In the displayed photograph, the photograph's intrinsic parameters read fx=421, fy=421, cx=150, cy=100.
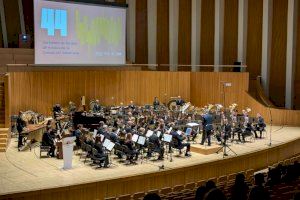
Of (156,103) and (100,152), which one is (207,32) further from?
(100,152)

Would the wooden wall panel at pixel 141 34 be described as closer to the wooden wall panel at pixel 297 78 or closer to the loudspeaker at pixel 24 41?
the loudspeaker at pixel 24 41

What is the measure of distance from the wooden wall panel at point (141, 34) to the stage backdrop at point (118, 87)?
13.0 feet

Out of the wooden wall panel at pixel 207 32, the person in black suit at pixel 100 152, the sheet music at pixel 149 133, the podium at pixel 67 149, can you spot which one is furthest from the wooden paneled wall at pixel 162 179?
the wooden wall panel at pixel 207 32

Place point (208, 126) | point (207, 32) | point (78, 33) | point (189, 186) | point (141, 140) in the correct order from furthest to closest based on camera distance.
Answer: point (207, 32)
point (78, 33)
point (208, 126)
point (141, 140)
point (189, 186)

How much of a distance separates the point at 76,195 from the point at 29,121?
883 cm

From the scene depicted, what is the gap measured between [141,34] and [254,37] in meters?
7.14

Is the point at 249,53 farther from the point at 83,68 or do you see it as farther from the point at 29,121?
the point at 29,121

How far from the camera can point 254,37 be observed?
23.5 m

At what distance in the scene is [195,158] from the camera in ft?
43.1

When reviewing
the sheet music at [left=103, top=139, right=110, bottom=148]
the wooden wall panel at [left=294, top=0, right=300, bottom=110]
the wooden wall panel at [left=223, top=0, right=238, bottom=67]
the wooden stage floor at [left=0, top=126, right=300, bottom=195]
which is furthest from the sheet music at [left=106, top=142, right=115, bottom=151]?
the wooden wall panel at [left=223, top=0, right=238, bottom=67]

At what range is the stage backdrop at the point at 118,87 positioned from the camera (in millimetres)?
19406

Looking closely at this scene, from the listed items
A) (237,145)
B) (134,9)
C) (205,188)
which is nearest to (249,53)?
(134,9)

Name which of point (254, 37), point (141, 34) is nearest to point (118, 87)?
point (141, 34)

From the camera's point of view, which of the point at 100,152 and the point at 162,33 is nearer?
the point at 100,152
